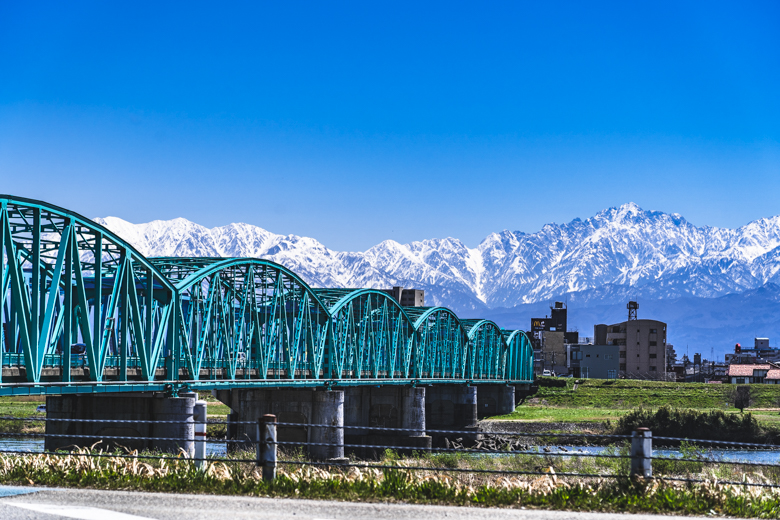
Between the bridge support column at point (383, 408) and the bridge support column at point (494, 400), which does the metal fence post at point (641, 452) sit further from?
the bridge support column at point (494, 400)

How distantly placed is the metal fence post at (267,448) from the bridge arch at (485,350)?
11406 centimetres

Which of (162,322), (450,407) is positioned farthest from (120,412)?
(450,407)

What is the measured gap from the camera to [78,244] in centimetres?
4703

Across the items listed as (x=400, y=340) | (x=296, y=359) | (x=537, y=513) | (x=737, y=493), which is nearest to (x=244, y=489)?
(x=537, y=513)

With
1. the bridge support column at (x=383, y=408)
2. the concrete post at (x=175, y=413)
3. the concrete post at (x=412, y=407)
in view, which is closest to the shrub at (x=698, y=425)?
the concrete post at (x=412, y=407)

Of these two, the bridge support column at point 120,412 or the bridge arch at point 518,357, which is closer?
the bridge support column at point 120,412

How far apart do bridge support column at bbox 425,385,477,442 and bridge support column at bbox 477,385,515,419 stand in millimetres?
16904

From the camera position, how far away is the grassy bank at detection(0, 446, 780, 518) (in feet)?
59.5

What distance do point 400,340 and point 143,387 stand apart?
6024 cm

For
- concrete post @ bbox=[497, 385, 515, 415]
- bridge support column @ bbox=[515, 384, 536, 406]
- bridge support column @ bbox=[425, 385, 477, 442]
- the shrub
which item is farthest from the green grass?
bridge support column @ bbox=[515, 384, 536, 406]

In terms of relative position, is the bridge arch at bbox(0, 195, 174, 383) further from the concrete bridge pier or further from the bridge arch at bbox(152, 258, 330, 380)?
the concrete bridge pier

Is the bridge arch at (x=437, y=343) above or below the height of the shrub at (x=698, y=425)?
above

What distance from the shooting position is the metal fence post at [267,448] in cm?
1984

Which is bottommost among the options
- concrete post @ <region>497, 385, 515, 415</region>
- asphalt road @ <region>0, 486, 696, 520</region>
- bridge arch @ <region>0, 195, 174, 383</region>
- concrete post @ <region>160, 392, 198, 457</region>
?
concrete post @ <region>497, 385, 515, 415</region>
